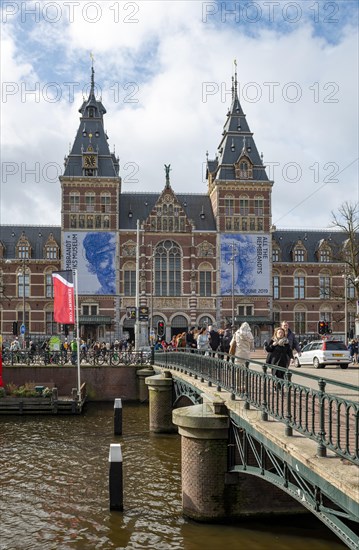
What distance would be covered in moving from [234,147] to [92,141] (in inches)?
534

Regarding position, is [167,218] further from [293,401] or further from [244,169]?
[293,401]

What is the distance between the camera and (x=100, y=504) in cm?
1478

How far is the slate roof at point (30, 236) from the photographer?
196ft

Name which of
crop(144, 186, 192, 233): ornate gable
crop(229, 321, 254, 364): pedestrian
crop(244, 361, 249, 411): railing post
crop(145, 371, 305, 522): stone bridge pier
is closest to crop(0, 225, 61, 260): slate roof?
crop(144, 186, 192, 233): ornate gable

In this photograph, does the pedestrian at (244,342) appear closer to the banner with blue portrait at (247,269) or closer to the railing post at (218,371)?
the railing post at (218,371)

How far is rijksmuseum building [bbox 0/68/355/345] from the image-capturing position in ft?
181

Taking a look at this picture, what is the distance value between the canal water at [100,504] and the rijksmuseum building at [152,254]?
3213 cm

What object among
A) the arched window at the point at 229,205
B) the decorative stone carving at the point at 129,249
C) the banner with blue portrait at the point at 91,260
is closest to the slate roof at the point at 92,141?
the banner with blue portrait at the point at 91,260

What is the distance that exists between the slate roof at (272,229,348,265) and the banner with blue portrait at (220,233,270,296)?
21.3 feet

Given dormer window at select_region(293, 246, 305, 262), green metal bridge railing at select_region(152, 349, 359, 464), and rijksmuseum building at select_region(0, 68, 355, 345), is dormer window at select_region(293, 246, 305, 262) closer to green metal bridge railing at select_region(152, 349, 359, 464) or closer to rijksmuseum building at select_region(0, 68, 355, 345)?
rijksmuseum building at select_region(0, 68, 355, 345)

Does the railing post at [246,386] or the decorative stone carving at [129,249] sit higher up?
the decorative stone carving at [129,249]

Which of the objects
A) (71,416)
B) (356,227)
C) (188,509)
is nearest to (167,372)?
(71,416)

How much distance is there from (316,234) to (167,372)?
42.3 meters

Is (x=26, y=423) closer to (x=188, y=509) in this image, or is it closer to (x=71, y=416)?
(x=71, y=416)
